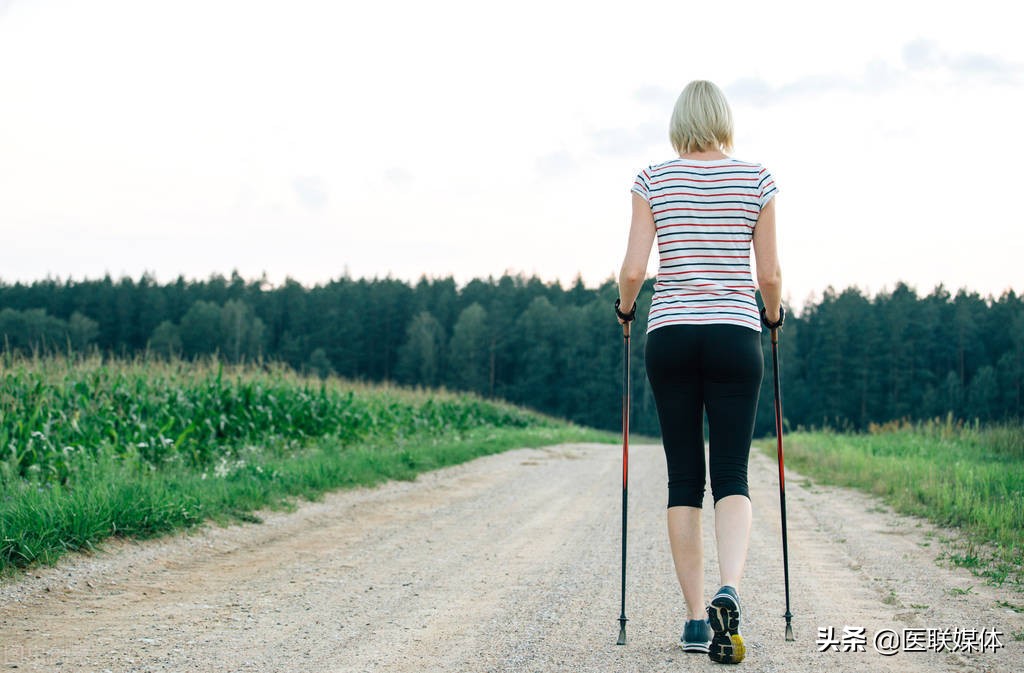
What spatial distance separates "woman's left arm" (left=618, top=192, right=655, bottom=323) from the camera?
349 centimetres

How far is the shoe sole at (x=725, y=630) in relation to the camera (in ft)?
10.5

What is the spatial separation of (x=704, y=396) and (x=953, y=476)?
7.64 m

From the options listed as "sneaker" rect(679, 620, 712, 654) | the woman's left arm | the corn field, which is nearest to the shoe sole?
"sneaker" rect(679, 620, 712, 654)

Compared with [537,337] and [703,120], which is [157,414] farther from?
[537,337]

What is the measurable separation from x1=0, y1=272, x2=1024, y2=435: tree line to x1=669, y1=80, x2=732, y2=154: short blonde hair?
219 feet

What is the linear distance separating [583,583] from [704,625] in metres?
1.68

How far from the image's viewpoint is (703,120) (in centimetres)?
355

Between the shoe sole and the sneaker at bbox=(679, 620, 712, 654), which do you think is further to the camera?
the sneaker at bbox=(679, 620, 712, 654)

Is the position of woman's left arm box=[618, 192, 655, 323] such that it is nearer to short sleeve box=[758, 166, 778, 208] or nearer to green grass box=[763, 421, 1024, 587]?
short sleeve box=[758, 166, 778, 208]

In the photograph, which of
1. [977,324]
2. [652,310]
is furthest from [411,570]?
[977,324]

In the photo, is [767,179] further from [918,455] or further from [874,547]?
[918,455]

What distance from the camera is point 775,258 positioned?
352 cm

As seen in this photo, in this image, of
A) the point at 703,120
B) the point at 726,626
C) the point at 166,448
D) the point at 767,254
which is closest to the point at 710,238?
the point at 767,254

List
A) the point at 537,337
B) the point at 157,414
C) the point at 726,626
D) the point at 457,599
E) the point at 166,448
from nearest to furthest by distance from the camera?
the point at 726,626, the point at 457,599, the point at 166,448, the point at 157,414, the point at 537,337
